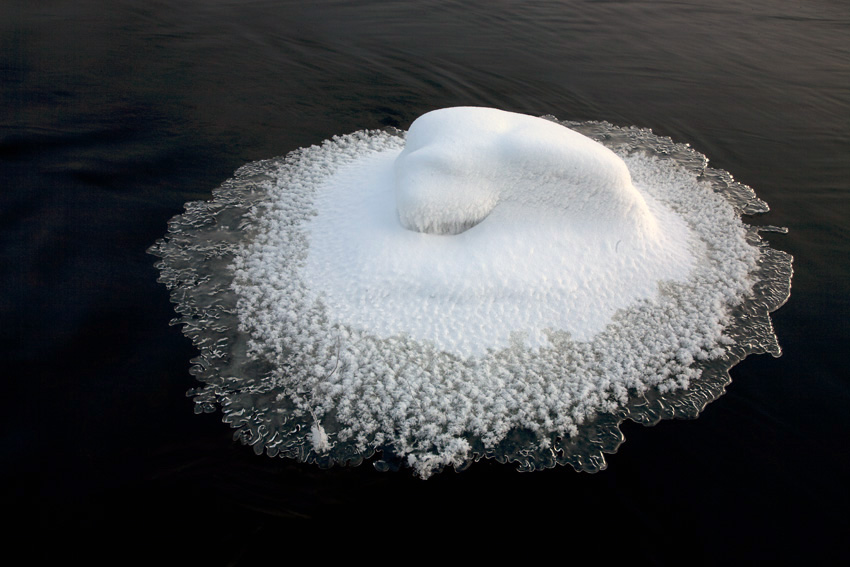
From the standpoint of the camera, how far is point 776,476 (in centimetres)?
217

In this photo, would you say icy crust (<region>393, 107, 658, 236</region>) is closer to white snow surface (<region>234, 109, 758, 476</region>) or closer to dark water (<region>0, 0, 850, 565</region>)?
white snow surface (<region>234, 109, 758, 476</region>)

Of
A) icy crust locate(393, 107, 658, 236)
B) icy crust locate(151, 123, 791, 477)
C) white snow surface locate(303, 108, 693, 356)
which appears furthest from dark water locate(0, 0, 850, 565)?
icy crust locate(393, 107, 658, 236)

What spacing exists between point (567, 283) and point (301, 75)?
3.35 meters

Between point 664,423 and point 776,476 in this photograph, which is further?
point 664,423

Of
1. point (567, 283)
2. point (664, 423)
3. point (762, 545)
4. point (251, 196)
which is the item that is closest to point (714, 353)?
point (664, 423)

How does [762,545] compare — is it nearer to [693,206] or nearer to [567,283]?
[567,283]

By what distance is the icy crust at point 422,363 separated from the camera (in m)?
2.21

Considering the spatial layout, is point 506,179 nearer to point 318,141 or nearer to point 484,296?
point 484,296

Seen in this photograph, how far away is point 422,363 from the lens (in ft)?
8.13

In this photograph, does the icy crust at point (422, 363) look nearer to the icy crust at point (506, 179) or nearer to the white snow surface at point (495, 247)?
the white snow surface at point (495, 247)

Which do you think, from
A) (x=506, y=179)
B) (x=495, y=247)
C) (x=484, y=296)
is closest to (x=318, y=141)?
(x=506, y=179)

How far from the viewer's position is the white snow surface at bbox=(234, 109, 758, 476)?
233 centimetres

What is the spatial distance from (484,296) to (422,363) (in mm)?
509

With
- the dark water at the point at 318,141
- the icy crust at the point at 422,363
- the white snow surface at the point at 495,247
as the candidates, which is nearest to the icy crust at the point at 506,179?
the white snow surface at the point at 495,247
